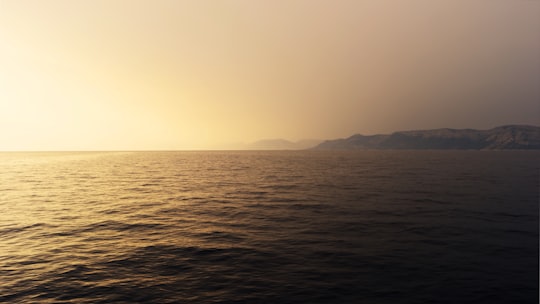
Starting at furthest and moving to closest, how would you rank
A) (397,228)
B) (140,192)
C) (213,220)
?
(140,192), (213,220), (397,228)

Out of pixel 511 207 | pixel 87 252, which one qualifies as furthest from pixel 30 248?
pixel 511 207

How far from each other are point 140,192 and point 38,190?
1931cm

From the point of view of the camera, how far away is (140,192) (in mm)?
52438

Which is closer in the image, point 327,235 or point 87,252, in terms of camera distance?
point 87,252

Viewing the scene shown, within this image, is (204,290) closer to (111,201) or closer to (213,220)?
(213,220)

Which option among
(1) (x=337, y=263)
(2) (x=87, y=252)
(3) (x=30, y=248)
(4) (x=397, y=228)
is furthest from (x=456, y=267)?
(3) (x=30, y=248)

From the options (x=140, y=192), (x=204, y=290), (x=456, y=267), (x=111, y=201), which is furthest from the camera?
(x=140, y=192)

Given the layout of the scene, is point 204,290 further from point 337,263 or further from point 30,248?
point 30,248

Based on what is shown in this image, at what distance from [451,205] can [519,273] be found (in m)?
21.5

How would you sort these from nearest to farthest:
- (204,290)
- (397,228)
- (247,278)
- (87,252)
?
(204,290) < (247,278) < (87,252) < (397,228)

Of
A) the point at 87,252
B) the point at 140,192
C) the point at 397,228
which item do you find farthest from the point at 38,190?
the point at 397,228

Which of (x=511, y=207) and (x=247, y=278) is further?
(x=511, y=207)

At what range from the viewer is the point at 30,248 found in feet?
73.2

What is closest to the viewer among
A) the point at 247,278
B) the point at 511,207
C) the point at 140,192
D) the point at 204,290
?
the point at 204,290
